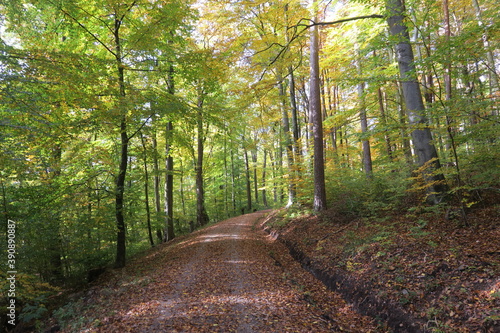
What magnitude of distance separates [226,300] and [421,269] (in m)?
3.75

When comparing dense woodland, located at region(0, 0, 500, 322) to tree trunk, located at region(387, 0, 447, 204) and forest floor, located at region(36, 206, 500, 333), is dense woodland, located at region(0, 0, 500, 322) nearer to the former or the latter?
tree trunk, located at region(387, 0, 447, 204)

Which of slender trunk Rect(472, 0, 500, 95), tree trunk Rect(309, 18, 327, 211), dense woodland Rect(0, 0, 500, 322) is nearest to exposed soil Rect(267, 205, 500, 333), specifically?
dense woodland Rect(0, 0, 500, 322)

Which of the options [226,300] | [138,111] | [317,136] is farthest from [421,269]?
[138,111]

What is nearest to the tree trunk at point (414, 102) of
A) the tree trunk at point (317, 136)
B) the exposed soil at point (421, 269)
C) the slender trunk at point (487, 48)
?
the exposed soil at point (421, 269)

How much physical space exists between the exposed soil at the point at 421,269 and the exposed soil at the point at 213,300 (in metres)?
0.46

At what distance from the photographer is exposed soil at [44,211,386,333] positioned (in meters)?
4.12

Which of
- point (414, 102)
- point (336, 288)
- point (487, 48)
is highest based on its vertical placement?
point (487, 48)

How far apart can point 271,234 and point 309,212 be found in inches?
84.7

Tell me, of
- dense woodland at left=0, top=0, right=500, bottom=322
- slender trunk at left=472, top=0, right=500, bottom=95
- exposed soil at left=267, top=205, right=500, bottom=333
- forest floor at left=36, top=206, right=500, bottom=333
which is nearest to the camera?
exposed soil at left=267, top=205, right=500, bottom=333

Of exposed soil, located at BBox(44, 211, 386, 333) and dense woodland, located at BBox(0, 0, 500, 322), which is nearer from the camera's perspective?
exposed soil, located at BBox(44, 211, 386, 333)

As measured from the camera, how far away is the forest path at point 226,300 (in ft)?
13.4

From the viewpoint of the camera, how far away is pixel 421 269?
4523mm

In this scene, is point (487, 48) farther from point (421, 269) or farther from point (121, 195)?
point (121, 195)

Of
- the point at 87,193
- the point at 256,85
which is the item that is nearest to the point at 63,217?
the point at 87,193
